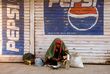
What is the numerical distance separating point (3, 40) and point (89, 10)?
2984 mm

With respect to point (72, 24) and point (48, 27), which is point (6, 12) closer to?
point (48, 27)

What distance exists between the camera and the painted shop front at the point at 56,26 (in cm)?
1099

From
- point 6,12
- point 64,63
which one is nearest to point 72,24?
point 64,63

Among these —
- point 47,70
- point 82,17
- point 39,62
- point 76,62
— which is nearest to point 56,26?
point 82,17

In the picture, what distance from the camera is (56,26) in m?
11.1

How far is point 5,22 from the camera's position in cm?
1128

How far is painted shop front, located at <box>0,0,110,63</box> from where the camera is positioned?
36.1ft

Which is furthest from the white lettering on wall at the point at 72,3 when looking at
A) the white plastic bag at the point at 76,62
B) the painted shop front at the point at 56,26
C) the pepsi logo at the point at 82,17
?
the white plastic bag at the point at 76,62

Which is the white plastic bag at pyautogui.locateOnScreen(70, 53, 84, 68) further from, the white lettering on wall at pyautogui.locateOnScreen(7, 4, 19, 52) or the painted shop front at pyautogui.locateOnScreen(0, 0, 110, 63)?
the white lettering on wall at pyautogui.locateOnScreen(7, 4, 19, 52)

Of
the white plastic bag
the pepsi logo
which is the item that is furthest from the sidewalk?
the pepsi logo

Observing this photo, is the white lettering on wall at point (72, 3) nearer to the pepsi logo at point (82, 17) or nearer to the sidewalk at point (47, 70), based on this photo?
the pepsi logo at point (82, 17)

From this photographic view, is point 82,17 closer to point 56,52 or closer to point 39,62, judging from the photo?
point 56,52

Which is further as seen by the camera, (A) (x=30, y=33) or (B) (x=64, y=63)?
(A) (x=30, y=33)

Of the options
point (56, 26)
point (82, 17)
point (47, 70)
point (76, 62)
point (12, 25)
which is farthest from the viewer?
point (12, 25)
